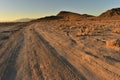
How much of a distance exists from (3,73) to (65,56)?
3110mm

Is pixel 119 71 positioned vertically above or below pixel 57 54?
above

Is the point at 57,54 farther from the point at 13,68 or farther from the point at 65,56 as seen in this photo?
the point at 13,68

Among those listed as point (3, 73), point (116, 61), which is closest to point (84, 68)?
point (116, 61)

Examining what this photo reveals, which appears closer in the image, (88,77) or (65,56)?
(88,77)

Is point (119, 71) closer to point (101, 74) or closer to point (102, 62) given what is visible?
point (101, 74)

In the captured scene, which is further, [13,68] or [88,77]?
[13,68]

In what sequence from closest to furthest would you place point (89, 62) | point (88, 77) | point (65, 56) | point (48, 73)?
point (88, 77) < point (48, 73) < point (89, 62) < point (65, 56)

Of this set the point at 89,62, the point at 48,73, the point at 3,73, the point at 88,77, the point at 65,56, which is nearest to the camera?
the point at 88,77

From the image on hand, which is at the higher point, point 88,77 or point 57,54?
point 88,77

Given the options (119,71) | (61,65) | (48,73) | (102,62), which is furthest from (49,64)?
(119,71)

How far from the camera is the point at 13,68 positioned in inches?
353

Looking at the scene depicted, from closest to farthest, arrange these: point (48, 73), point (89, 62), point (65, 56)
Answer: point (48, 73) → point (89, 62) → point (65, 56)

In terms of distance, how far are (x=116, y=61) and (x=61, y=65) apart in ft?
6.64

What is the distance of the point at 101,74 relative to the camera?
23.8ft
